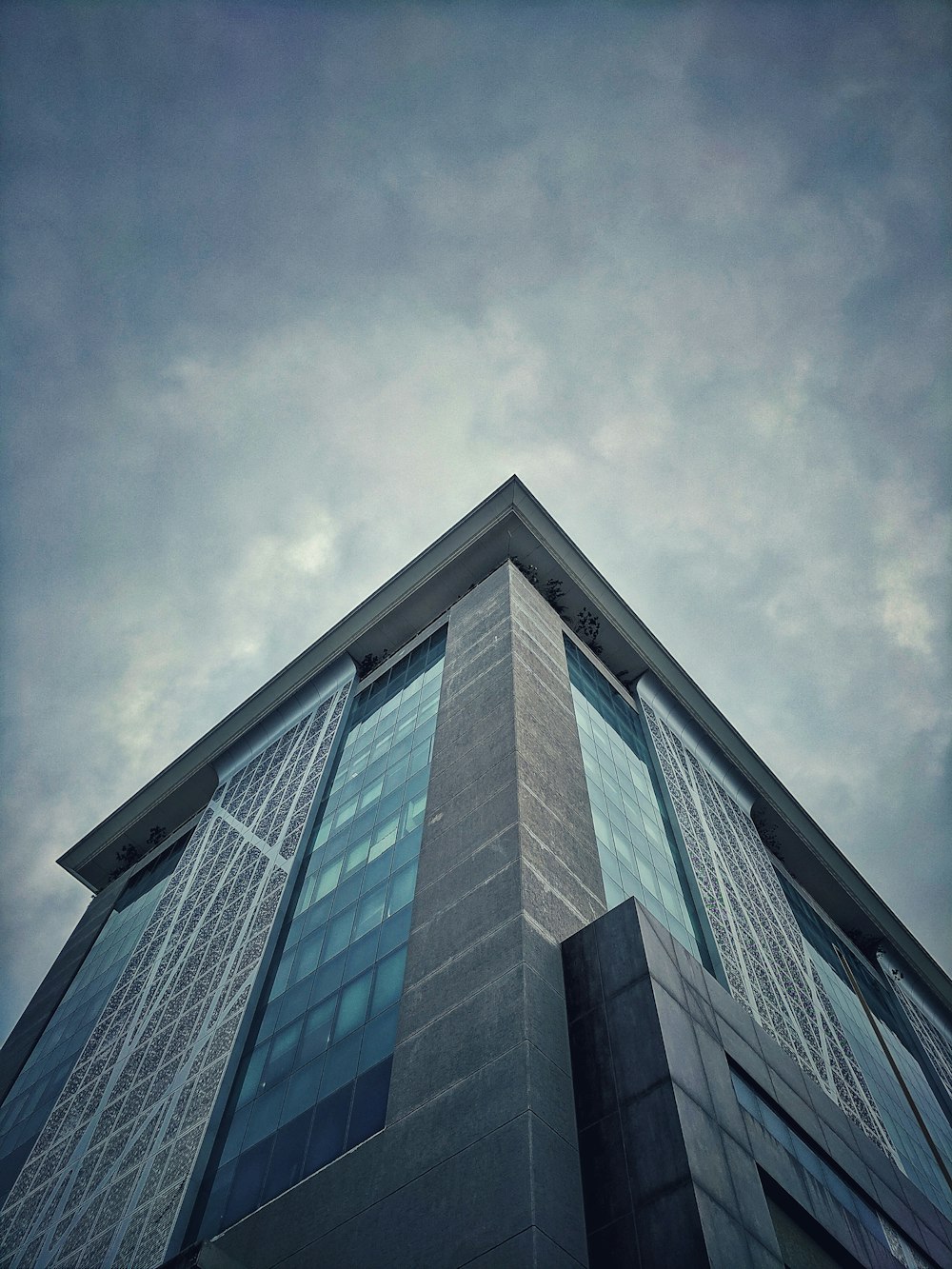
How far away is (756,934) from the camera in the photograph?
22.8 meters

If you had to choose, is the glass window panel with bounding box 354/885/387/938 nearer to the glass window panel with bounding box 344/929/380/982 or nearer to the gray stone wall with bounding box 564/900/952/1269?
the glass window panel with bounding box 344/929/380/982

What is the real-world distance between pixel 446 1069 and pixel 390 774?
33.6ft

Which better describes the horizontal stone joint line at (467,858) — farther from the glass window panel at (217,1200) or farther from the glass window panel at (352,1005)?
the glass window panel at (217,1200)

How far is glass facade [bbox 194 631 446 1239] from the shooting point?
1260 cm

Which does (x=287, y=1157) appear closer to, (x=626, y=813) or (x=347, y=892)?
(x=347, y=892)

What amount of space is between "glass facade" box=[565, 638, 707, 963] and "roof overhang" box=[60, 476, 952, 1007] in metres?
4.46

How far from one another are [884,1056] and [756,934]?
8.19m

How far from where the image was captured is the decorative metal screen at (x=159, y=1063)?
14.4 meters

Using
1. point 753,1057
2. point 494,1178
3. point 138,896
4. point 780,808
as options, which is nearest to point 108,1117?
point 494,1178

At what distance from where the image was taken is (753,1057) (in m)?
12.6

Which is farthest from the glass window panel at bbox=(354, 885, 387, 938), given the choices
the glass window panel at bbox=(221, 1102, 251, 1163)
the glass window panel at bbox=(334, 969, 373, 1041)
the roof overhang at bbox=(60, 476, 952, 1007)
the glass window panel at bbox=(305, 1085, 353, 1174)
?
the roof overhang at bbox=(60, 476, 952, 1007)

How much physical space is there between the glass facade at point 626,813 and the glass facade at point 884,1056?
25.3 ft

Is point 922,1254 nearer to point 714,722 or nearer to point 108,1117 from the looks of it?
point 108,1117

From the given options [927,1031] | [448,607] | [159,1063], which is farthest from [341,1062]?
[927,1031]
